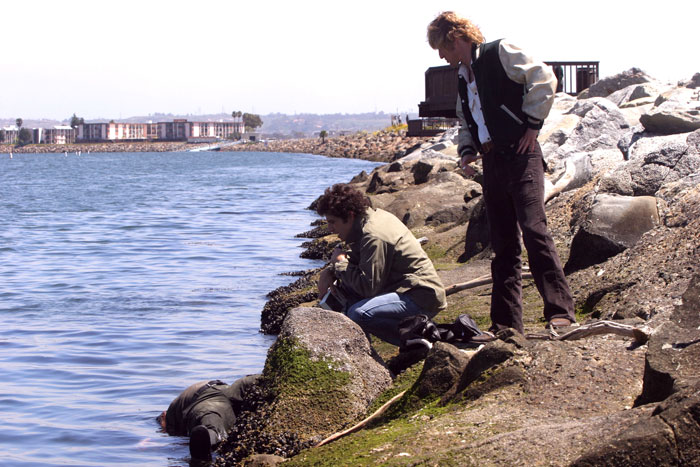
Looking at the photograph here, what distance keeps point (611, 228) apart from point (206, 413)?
375 centimetres

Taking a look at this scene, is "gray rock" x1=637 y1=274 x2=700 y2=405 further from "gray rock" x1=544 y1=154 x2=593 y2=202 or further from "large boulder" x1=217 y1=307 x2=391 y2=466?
"gray rock" x1=544 y1=154 x2=593 y2=202

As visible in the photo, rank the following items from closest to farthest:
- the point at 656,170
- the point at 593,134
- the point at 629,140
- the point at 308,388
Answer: the point at 308,388 < the point at 656,170 < the point at 629,140 < the point at 593,134

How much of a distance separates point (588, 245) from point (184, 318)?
19.4ft

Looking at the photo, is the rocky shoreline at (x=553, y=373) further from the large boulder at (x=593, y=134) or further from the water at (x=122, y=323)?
the large boulder at (x=593, y=134)

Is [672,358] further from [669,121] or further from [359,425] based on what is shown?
[669,121]

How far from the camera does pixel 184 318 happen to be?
11.7 metres

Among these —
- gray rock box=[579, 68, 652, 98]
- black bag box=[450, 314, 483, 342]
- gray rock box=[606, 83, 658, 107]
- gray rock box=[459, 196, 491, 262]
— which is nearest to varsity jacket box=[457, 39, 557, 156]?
black bag box=[450, 314, 483, 342]

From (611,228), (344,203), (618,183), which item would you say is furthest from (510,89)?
(618,183)

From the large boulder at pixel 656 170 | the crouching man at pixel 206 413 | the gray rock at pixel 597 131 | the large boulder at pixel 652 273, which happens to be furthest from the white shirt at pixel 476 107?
the gray rock at pixel 597 131

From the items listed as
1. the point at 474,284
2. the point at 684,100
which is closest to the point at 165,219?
the point at 684,100

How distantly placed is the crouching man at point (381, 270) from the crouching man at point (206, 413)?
36.8 inches

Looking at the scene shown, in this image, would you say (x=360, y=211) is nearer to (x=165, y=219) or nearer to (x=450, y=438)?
(x=450, y=438)

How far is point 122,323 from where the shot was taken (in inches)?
455

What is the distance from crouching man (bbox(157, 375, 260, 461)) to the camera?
588 centimetres
